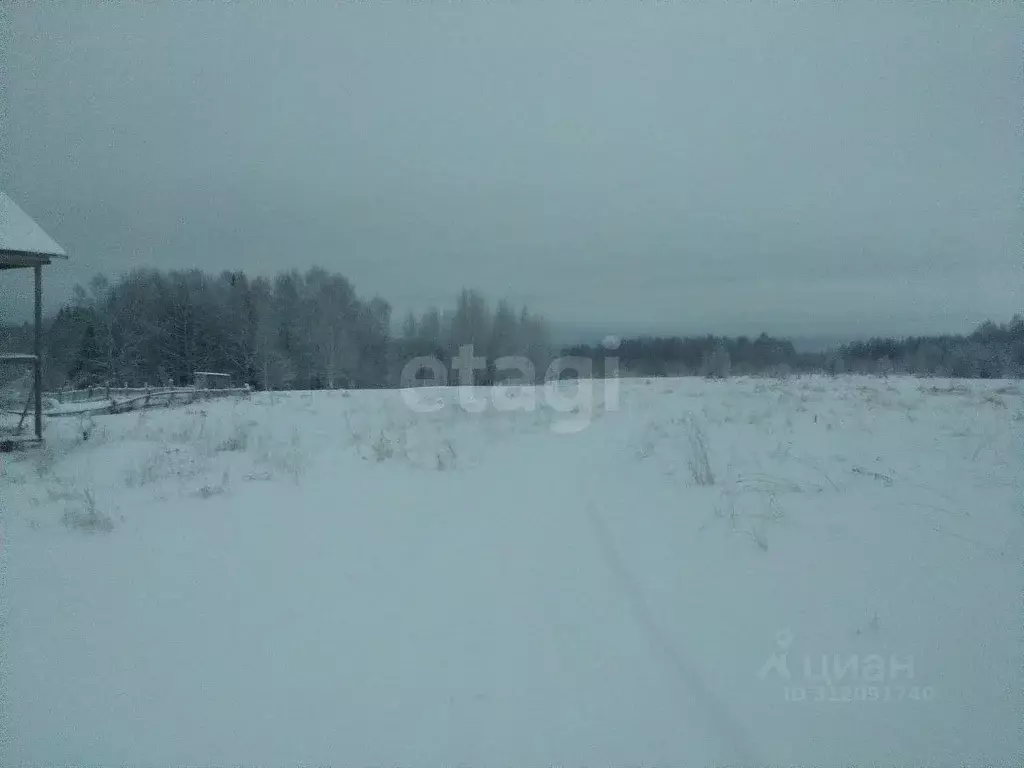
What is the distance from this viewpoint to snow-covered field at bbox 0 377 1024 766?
256 centimetres

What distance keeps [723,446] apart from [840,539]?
3164 millimetres

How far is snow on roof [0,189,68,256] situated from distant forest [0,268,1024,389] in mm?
17543

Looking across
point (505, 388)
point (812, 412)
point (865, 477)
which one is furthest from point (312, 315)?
point (865, 477)

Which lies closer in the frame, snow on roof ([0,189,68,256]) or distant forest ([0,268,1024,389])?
snow on roof ([0,189,68,256])

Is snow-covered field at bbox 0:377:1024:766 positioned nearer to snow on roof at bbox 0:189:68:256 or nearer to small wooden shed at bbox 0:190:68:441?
small wooden shed at bbox 0:190:68:441

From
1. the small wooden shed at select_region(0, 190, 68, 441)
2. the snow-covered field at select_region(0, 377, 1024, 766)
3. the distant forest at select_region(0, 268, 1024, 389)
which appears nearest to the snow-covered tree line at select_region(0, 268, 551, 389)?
the distant forest at select_region(0, 268, 1024, 389)

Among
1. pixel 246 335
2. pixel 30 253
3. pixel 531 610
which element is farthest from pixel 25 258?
pixel 246 335

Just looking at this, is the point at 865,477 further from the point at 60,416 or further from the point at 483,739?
the point at 60,416

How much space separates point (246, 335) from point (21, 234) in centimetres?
3150

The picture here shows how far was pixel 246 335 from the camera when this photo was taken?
1550 inches

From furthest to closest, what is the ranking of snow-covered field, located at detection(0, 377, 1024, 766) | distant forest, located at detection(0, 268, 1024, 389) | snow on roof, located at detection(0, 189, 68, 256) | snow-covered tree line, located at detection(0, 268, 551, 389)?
snow-covered tree line, located at detection(0, 268, 551, 389), distant forest, located at detection(0, 268, 1024, 389), snow on roof, located at detection(0, 189, 68, 256), snow-covered field, located at detection(0, 377, 1024, 766)

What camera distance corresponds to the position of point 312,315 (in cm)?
4494

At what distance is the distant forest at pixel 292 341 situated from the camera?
81.2 feet

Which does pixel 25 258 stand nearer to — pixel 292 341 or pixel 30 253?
pixel 30 253
